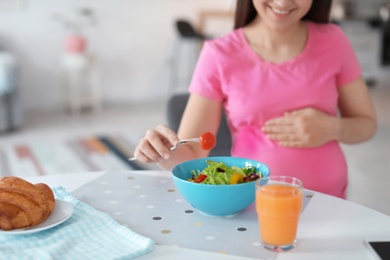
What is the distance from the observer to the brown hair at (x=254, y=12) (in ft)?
5.36

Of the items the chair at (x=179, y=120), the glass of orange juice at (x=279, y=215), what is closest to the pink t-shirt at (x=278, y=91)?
the chair at (x=179, y=120)

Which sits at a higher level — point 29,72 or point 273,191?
point 273,191

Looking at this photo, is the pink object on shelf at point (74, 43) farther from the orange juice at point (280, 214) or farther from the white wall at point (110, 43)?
the orange juice at point (280, 214)

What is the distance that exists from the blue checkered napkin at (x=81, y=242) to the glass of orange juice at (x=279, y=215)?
197 mm

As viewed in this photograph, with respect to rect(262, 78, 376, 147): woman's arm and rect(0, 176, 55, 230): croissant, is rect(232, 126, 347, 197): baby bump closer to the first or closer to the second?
rect(262, 78, 376, 147): woman's arm

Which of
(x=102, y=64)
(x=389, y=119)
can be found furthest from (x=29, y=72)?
(x=389, y=119)

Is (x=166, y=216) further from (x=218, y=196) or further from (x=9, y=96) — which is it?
(x=9, y=96)

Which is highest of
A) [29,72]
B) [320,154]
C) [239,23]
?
[239,23]

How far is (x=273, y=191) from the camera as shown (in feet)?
3.05

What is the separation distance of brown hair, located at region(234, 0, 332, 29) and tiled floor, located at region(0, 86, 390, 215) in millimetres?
1521

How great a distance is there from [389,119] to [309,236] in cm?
427

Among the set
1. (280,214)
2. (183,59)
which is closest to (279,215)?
(280,214)

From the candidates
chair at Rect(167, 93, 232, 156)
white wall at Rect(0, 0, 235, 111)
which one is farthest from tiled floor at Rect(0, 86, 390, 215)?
chair at Rect(167, 93, 232, 156)

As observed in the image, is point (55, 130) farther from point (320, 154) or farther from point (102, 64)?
point (320, 154)
